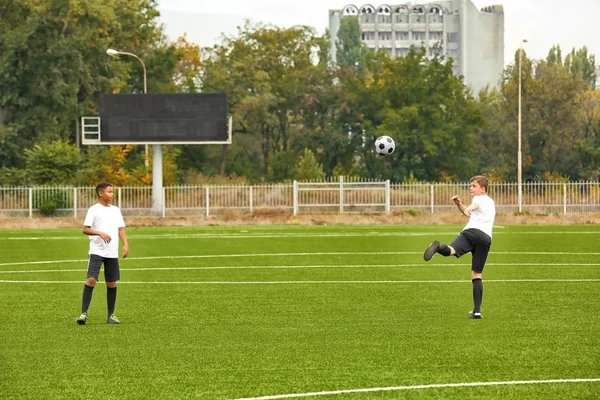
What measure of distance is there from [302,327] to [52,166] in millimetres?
46617

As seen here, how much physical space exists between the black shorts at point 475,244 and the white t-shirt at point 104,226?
422 cm

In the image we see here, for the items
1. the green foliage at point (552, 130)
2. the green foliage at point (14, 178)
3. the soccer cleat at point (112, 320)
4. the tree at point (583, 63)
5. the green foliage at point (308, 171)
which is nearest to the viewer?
the soccer cleat at point (112, 320)

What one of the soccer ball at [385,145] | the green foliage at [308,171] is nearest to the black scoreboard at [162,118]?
the green foliage at [308,171]

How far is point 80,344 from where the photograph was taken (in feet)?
44.1

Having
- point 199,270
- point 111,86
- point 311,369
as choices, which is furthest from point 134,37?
point 311,369

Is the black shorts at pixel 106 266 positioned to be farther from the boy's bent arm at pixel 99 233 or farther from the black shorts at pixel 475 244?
the black shorts at pixel 475 244

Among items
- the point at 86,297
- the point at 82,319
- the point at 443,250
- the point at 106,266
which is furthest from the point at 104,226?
the point at 443,250

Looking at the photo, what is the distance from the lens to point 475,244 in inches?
607

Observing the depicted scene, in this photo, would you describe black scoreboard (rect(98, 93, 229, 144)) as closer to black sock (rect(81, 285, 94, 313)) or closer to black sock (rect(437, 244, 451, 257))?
black sock (rect(81, 285, 94, 313))

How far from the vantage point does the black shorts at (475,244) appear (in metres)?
15.3

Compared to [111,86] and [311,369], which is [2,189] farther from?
[311,369]

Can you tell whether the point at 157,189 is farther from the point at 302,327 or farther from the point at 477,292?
the point at 302,327

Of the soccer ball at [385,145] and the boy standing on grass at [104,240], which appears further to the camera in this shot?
the soccer ball at [385,145]

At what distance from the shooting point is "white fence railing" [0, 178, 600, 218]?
54.3 metres
